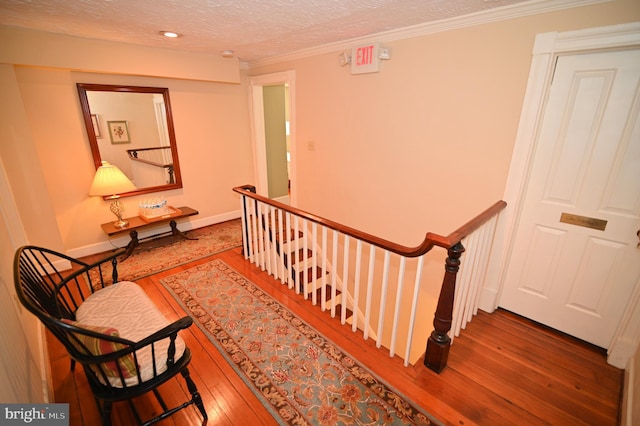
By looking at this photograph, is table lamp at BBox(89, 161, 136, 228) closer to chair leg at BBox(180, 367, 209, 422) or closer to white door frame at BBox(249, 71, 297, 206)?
white door frame at BBox(249, 71, 297, 206)

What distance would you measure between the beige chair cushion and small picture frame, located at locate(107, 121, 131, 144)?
7.60 ft

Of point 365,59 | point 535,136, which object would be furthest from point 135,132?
point 535,136

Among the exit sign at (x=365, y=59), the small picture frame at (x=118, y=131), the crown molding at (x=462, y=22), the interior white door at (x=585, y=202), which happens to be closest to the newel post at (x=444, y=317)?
the interior white door at (x=585, y=202)

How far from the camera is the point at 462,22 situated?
2219mm

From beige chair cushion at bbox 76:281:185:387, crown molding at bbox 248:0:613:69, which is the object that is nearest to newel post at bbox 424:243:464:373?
beige chair cushion at bbox 76:281:185:387

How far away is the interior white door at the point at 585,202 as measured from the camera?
1.75 meters

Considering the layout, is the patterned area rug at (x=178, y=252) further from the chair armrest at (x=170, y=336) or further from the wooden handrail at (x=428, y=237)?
A: the chair armrest at (x=170, y=336)

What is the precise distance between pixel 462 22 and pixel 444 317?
2239mm

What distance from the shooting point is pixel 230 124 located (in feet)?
14.5

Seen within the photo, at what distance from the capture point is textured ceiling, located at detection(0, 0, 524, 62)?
1996mm

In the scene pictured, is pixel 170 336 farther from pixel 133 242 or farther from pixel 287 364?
pixel 133 242

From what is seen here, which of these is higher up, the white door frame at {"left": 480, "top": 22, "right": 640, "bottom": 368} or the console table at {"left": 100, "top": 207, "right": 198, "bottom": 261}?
the white door frame at {"left": 480, "top": 22, "right": 640, "bottom": 368}

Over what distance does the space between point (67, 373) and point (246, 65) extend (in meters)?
4.23

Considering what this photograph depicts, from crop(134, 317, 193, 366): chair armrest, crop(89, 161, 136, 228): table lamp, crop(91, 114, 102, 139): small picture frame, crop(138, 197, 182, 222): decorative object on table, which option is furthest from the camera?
crop(138, 197, 182, 222): decorative object on table
